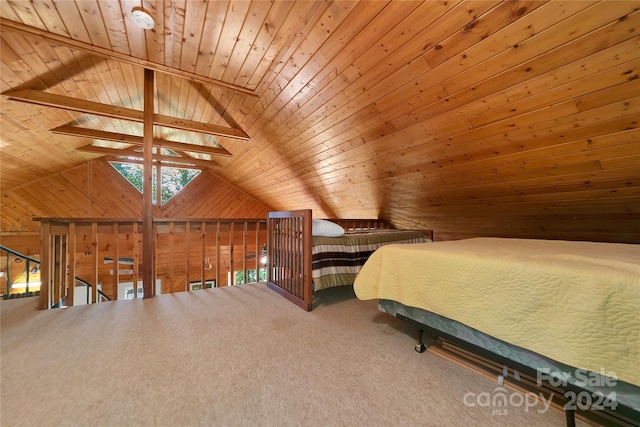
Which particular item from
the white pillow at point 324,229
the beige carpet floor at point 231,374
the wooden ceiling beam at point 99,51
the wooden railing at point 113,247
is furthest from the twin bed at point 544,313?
the wooden ceiling beam at point 99,51

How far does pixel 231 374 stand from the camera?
3.98ft

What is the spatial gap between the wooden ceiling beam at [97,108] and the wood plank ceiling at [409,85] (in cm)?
12

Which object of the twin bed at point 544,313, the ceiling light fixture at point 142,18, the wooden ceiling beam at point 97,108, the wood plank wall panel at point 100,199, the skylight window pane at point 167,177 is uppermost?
the ceiling light fixture at point 142,18

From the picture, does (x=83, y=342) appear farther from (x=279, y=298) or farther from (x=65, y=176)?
(x=65, y=176)

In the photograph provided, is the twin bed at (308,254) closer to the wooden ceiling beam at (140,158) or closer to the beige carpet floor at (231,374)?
the beige carpet floor at (231,374)

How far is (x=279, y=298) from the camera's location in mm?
2402

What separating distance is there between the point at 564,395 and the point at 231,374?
146 cm

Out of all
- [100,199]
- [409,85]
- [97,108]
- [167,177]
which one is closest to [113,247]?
[97,108]

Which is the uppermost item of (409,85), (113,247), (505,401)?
(409,85)

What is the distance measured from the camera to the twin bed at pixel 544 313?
0.76m

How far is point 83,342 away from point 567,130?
140 inches

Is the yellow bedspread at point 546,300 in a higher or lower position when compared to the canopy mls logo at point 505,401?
higher

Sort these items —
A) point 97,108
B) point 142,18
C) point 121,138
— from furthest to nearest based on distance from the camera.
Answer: point 121,138 → point 97,108 → point 142,18

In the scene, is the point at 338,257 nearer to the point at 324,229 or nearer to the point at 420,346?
the point at 324,229
